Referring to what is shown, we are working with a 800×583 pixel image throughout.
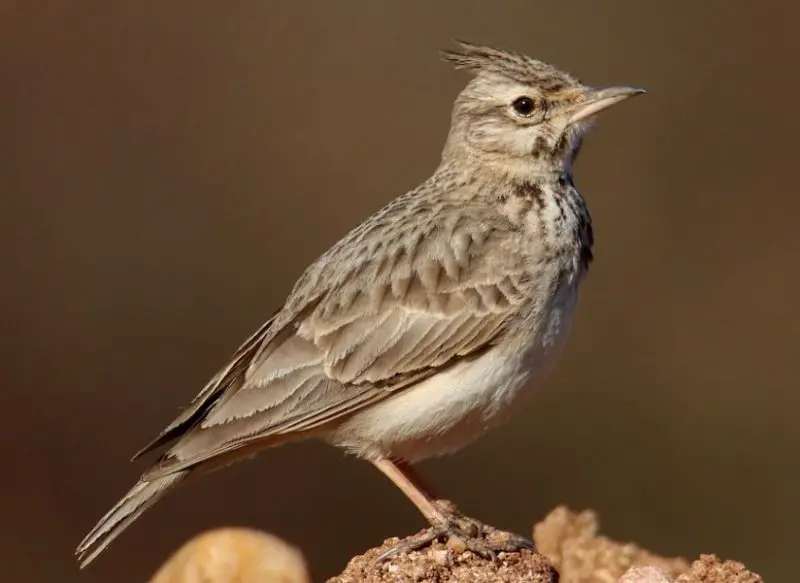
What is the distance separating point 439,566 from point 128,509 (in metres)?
1.15

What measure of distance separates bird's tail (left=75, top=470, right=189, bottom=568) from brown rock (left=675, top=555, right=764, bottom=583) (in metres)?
1.70

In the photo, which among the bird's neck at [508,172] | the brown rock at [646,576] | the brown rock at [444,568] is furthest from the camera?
the bird's neck at [508,172]

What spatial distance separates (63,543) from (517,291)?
567 cm

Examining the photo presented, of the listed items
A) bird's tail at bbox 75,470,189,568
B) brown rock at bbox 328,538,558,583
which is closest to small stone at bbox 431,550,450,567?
brown rock at bbox 328,538,558,583

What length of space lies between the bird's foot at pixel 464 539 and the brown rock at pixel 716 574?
539 mm

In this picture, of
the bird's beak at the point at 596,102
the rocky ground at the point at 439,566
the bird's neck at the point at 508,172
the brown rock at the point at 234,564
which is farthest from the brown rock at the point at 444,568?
the bird's beak at the point at 596,102

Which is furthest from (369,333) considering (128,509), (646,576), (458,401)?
(646,576)

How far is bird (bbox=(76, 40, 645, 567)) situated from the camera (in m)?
5.68

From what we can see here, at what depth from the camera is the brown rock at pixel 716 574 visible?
487 cm

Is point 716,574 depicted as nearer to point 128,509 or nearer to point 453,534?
point 453,534

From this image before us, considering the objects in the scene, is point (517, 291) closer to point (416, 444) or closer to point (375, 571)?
point (416, 444)

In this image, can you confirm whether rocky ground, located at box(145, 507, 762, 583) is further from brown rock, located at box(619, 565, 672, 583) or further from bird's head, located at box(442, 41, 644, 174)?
bird's head, located at box(442, 41, 644, 174)

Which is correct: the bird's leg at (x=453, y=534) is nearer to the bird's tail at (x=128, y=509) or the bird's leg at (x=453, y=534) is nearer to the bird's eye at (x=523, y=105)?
the bird's tail at (x=128, y=509)

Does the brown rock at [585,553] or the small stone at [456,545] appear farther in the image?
the brown rock at [585,553]
